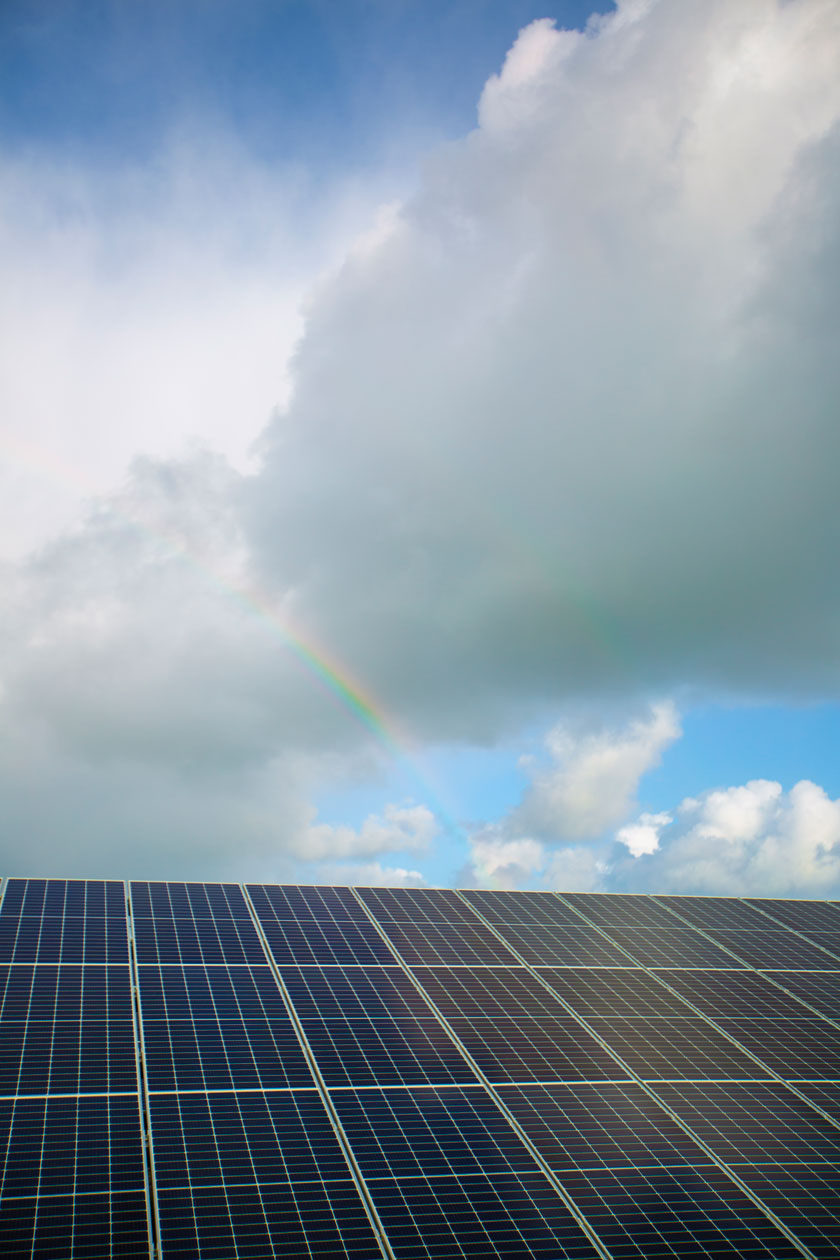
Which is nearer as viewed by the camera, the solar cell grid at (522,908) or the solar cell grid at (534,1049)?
the solar cell grid at (534,1049)

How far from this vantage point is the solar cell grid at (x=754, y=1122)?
25516 mm

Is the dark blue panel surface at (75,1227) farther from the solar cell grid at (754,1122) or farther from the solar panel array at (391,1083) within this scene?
the solar cell grid at (754,1122)

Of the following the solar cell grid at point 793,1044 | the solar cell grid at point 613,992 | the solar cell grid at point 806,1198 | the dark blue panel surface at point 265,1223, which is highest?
the solar cell grid at point 613,992

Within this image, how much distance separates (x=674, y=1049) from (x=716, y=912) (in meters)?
16.8

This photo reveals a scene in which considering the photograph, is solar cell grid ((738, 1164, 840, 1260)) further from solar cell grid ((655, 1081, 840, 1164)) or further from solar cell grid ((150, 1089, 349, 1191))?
solar cell grid ((150, 1089, 349, 1191))

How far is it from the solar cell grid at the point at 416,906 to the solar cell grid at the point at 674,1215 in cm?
1628

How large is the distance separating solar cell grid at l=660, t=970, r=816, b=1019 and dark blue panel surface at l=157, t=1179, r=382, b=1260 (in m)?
18.1

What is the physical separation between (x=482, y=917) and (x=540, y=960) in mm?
4449

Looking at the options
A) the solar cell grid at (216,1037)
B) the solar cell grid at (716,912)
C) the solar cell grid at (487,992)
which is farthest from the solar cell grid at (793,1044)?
the solar cell grid at (216,1037)

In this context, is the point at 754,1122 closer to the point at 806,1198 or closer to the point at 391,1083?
the point at 806,1198

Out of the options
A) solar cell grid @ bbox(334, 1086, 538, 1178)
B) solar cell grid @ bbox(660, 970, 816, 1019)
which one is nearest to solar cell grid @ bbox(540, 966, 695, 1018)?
solar cell grid @ bbox(660, 970, 816, 1019)

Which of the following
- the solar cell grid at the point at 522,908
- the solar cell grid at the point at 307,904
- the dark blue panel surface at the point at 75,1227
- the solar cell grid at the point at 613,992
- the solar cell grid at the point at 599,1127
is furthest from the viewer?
the solar cell grid at the point at 522,908

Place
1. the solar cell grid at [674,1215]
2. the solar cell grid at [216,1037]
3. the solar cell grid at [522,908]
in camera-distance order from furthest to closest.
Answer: the solar cell grid at [522,908] → the solar cell grid at [216,1037] → the solar cell grid at [674,1215]

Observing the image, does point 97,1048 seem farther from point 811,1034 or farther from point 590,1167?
point 811,1034
